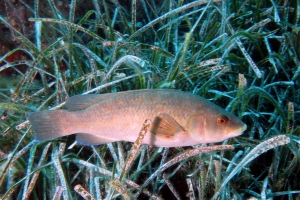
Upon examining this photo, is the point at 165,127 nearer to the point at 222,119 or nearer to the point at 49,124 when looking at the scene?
the point at 222,119

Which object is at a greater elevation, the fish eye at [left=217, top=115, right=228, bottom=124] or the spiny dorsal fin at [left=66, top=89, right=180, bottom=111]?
the spiny dorsal fin at [left=66, top=89, right=180, bottom=111]

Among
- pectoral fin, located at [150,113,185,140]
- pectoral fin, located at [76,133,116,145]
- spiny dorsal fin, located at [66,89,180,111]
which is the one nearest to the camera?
pectoral fin, located at [150,113,185,140]

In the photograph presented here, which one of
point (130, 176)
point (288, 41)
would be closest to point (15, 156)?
point (130, 176)

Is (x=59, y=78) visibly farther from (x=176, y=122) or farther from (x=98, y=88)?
(x=176, y=122)

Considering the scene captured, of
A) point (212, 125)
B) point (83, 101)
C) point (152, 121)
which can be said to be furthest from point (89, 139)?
point (212, 125)

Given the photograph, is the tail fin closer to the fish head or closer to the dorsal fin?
the dorsal fin

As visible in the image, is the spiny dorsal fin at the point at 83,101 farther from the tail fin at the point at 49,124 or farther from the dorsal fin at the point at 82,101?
the tail fin at the point at 49,124

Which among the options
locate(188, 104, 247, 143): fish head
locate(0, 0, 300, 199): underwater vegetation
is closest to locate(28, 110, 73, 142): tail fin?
locate(0, 0, 300, 199): underwater vegetation

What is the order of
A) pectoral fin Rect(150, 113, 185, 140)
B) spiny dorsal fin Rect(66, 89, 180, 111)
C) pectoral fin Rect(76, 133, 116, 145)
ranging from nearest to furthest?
pectoral fin Rect(150, 113, 185, 140) → pectoral fin Rect(76, 133, 116, 145) → spiny dorsal fin Rect(66, 89, 180, 111)
